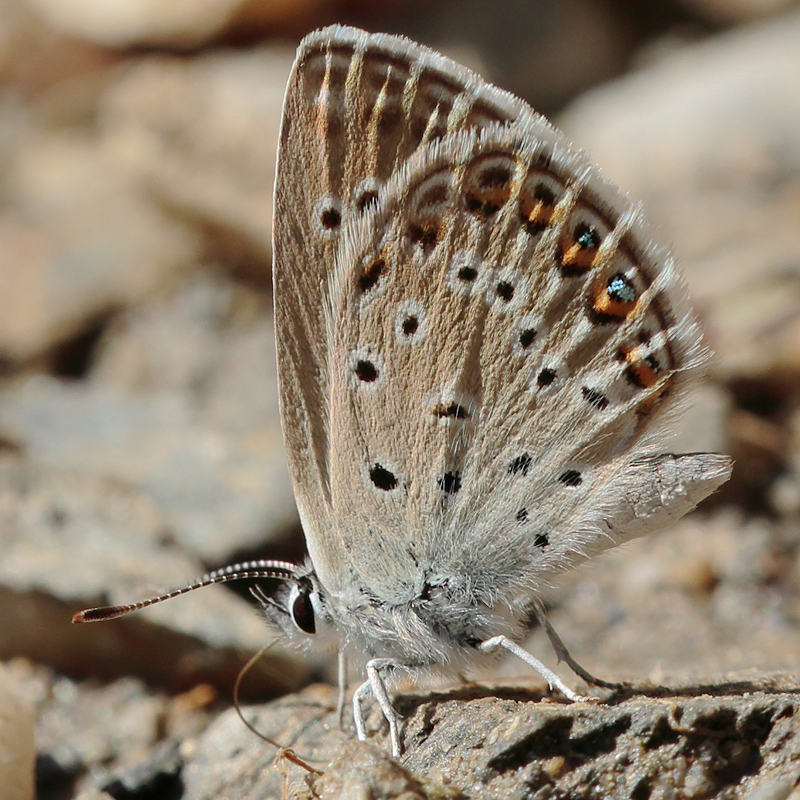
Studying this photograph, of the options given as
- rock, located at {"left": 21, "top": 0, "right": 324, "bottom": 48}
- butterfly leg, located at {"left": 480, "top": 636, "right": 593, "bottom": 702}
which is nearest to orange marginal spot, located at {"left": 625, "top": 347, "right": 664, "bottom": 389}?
butterfly leg, located at {"left": 480, "top": 636, "right": 593, "bottom": 702}

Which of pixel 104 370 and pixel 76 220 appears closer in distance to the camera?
pixel 104 370

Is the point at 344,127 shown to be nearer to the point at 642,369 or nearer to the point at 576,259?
the point at 576,259

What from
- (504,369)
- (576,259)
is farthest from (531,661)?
(576,259)

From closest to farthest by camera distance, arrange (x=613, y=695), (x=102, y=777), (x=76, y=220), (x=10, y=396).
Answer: (x=613, y=695) < (x=102, y=777) < (x=10, y=396) < (x=76, y=220)

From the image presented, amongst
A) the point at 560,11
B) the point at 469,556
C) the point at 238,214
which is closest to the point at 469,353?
the point at 469,556

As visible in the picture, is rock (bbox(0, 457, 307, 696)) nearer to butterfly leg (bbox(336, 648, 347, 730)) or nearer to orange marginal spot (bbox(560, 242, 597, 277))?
butterfly leg (bbox(336, 648, 347, 730))

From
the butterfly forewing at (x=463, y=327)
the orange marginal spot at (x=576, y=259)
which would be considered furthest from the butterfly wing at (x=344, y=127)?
the orange marginal spot at (x=576, y=259)

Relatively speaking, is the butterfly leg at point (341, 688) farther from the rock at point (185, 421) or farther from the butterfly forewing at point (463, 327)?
the rock at point (185, 421)

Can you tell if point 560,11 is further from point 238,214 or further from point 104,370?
point 104,370
